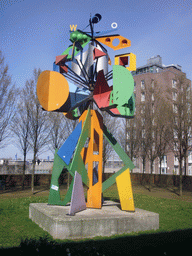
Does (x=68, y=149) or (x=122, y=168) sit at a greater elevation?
(x=68, y=149)

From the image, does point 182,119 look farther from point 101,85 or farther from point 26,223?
point 26,223

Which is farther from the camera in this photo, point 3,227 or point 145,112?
point 145,112

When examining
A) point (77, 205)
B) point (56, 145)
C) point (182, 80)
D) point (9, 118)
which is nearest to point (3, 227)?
point (77, 205)

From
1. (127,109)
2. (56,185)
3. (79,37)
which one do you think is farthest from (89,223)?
(79,37)

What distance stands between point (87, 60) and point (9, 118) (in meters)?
9.62

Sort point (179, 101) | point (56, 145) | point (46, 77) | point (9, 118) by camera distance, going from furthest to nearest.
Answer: point (56, 145) < point (179, 101) < point (9, 118) < point (46, 77)

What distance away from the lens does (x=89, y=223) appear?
7.74 meters

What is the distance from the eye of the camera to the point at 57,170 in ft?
32.4

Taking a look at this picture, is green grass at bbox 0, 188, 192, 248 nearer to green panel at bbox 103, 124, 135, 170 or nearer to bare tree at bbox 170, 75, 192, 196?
green panel at bbox 103, 124, 135, 170

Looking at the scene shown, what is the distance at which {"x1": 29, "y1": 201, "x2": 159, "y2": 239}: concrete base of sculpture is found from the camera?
744 centimetres

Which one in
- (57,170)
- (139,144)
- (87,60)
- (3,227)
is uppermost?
Result: (87,60)

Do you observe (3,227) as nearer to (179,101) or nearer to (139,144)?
(179,101)

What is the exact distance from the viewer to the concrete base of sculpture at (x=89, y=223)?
293 inches

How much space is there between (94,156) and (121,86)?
3.06 m
